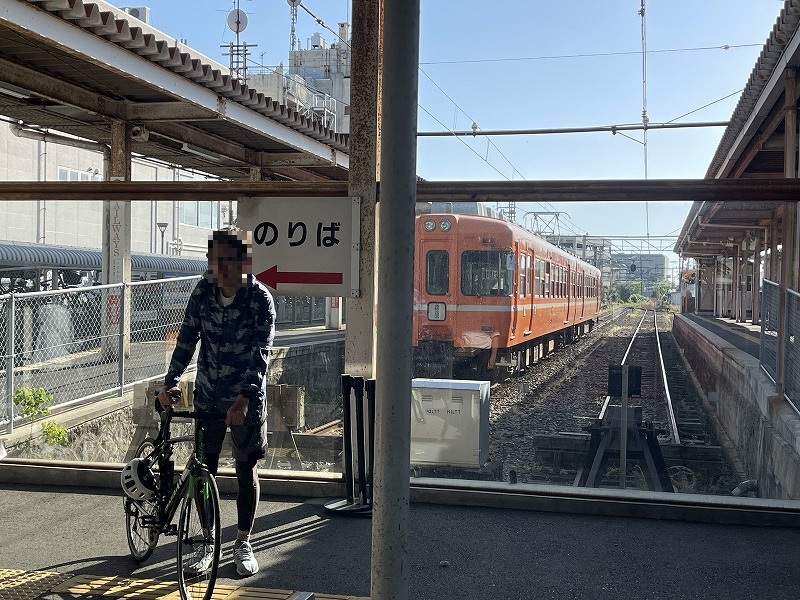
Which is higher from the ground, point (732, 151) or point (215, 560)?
point (732, 151)

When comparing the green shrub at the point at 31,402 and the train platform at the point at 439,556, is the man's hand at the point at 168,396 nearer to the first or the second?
the train platform at the point at 439,556

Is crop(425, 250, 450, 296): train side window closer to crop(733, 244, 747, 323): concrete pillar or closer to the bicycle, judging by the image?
the bicycle

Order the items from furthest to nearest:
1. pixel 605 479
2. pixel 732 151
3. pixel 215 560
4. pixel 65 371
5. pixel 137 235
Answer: pixel 137 235 → pixel 732 151 → pixel 65 371 → pixel 605 479 → pixel 215 560

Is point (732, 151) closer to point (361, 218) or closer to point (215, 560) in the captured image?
point (361, 218)

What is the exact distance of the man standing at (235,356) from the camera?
11.9ft

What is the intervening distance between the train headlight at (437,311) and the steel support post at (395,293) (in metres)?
9.89

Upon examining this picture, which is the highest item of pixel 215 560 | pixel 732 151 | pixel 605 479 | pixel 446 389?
pixel 732 151

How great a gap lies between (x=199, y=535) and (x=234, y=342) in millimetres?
805

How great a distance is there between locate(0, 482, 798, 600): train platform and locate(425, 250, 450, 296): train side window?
813 centimetres

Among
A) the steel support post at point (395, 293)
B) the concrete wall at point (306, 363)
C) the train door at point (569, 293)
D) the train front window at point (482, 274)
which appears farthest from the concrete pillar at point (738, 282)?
the steel support post at point (395, 293)

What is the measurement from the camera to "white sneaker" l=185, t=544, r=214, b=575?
11.1 feet

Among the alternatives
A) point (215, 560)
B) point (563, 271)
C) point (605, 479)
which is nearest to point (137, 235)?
point (563, 271)

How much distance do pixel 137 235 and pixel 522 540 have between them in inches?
1168

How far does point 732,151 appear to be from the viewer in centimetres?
1220
